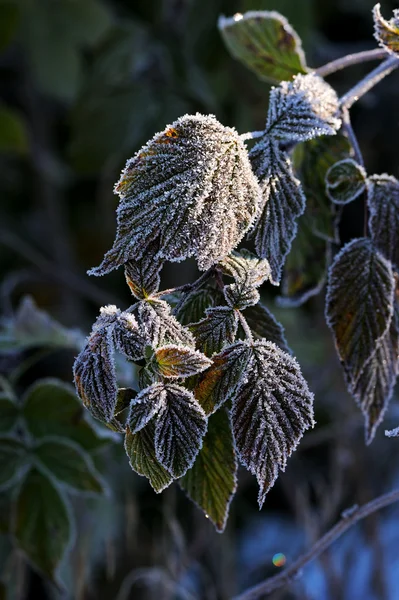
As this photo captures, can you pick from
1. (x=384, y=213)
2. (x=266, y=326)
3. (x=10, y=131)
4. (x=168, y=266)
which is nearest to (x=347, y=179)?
(x=384, y=213)

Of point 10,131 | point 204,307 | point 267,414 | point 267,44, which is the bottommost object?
point 267,414

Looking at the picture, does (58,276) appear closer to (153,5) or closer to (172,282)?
(172,282)

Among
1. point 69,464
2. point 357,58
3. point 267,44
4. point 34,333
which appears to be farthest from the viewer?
point 34,333

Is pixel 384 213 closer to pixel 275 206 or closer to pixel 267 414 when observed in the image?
pixel 275 206

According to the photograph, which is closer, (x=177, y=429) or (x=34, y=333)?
(x=177, y=429)

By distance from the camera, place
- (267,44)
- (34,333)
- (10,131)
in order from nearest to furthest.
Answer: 1. (267,44)
2. (34,333)
3. (10,131)

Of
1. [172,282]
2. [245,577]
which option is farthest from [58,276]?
[245,577]

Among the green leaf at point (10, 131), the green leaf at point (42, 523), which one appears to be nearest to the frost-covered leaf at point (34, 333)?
the green leaf at point (42, 523)
